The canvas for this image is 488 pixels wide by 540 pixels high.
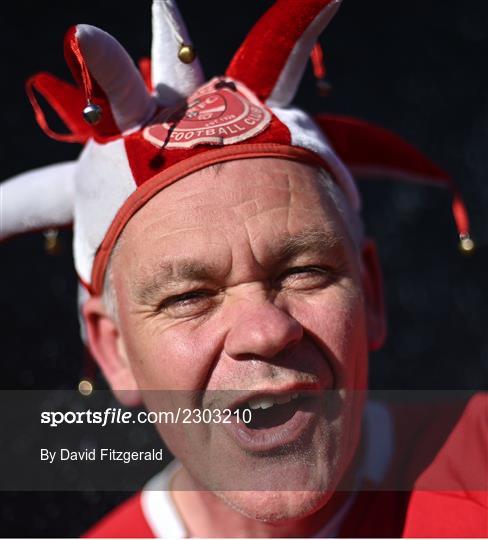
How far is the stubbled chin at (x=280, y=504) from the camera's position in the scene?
1271mm

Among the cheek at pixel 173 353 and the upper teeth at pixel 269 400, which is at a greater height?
the cheek at pixel 173 353

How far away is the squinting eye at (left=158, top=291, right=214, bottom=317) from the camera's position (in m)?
1.33

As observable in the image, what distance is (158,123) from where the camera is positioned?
1410 mm

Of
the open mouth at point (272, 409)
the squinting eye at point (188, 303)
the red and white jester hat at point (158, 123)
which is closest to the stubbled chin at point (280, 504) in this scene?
the open mouth at point (272, 409)

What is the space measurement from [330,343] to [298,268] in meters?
0.13

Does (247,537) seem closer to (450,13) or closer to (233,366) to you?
(233,366)

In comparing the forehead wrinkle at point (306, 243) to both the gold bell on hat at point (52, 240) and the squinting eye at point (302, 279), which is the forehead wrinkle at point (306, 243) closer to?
the squinting eye at point (302, 279)

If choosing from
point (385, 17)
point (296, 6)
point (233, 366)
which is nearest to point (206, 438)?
point (233, 366)

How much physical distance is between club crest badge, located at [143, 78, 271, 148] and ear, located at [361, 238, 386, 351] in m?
0.33

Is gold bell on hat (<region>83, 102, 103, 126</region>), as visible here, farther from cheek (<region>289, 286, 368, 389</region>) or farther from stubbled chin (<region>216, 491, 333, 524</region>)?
stubbled chin (<region>216, 491, 333, 524</region>)

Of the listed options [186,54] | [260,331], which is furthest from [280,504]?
[186,54]

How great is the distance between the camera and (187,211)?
4.35 feet

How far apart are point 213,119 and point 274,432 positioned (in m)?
0.49

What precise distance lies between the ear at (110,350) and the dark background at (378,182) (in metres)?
0.79
